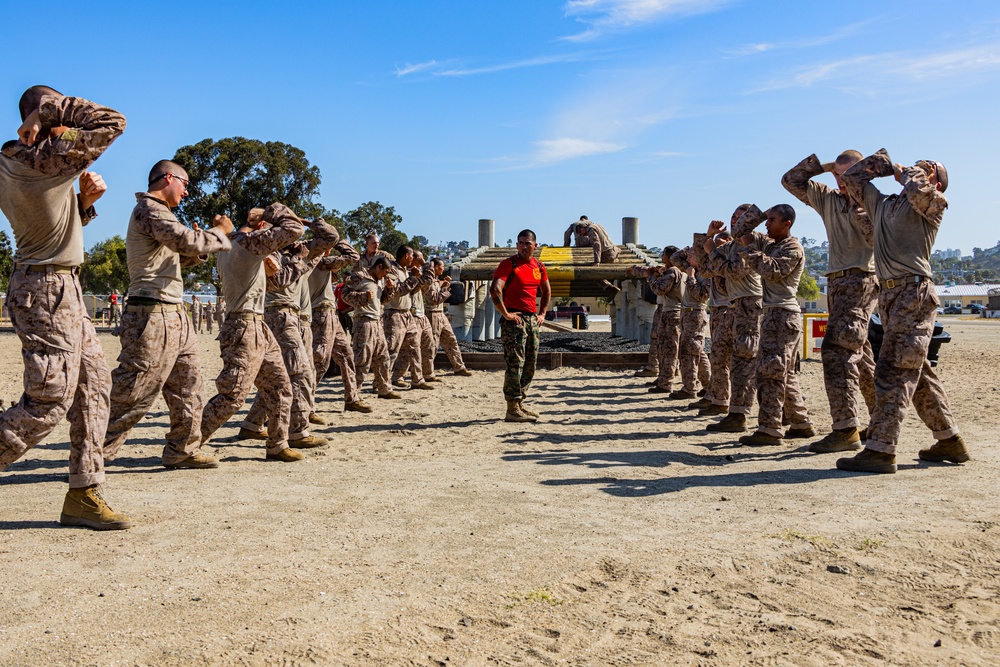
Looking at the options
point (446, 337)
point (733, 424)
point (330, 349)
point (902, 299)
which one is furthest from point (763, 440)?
point (446, 337)

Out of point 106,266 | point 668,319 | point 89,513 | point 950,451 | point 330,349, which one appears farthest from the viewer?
point 106,266

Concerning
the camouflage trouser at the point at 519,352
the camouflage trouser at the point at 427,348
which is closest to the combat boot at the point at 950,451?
the camouflage trouser at the point at 519,352

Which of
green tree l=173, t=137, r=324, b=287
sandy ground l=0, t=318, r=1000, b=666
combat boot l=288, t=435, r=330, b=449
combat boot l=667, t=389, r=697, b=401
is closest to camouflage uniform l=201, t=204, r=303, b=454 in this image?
sandy ground l=0, t=318, r=1000, b=666

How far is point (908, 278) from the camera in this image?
5797 millimetres

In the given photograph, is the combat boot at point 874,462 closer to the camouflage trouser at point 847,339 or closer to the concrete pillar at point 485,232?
the camouflage trouser at point 847,339

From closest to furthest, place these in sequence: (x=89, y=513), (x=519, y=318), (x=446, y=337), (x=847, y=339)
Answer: (x=89, y=513) → (x=847, y=339) → (x=519, y=318) → (x=446, y=337)

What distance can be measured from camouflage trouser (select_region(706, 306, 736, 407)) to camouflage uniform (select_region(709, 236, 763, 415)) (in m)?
0.90

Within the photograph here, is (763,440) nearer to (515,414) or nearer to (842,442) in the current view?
(842,442)

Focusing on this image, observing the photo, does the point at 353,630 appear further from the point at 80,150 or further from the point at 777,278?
the point at 777,278

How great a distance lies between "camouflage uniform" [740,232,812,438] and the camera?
24.0 ft

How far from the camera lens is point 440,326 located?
50.1 feet

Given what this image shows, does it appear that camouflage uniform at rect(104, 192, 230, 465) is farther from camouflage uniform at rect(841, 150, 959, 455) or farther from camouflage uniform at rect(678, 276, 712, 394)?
camouflage uniform at rect(678, 276, 712, 394)

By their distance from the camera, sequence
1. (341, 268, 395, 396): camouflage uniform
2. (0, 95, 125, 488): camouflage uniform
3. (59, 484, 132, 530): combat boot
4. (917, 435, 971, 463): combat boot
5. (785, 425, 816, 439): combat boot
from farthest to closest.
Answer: (341, 268, 395, 396): camouflage uniform
(785, 425, 816, 439): combat boot
(917, 435, 971, 463): combat boot
(59, 484, 132, 530): combat boot
(0, 95, 125, 488): camouflage uniform

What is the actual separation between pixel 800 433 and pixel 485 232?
57.6 ft
